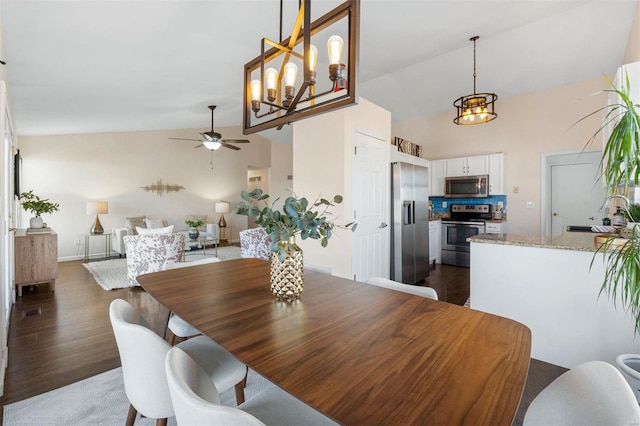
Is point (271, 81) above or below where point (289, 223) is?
above

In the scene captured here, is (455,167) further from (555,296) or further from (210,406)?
(210,406)

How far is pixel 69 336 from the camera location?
8.93 feet

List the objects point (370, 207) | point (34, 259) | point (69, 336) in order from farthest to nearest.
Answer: point (34, 259), point (370, 207), point (69, 336)

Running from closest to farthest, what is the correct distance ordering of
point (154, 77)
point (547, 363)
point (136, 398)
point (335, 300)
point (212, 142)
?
1. point (136, 398)
2. point (335, 300)
3. point (547, 363)
4. point (154, 77)
5. point (212, 142)

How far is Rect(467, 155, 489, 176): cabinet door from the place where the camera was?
5752 mm

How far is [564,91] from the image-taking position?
5121mm

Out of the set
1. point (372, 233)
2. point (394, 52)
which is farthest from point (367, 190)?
point (394, 52)

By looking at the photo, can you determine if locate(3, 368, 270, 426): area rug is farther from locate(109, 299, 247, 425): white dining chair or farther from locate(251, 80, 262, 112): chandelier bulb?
locate(251, 80, 262, 112): chandelier bulb

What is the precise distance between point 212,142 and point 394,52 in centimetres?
364

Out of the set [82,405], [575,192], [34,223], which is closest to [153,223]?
[34,223]

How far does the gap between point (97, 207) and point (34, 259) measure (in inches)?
107

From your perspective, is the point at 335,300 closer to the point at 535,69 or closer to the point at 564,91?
the point at 535,69

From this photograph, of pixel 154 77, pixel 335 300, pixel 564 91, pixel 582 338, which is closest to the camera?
pixel 335 300

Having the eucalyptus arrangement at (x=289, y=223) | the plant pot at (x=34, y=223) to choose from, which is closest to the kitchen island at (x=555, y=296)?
the eucalyptus arrangement at (x=289, y=223)
